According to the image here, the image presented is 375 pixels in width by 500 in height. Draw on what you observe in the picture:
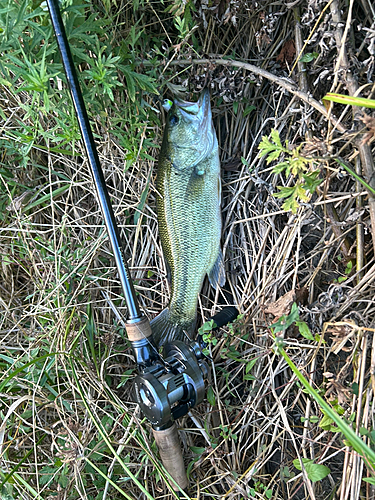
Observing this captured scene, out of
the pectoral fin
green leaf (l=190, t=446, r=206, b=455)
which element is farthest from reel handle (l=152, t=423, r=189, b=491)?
the pectoral fin

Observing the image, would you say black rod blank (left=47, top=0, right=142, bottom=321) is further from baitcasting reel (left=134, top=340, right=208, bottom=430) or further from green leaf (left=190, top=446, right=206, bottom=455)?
green leaf (left=190, top=446, right=206, bottom=455)

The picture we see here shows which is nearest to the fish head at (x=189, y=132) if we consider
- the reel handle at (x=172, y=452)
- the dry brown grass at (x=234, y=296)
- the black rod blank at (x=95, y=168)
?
the dry brown grass at (x=234, y=296)

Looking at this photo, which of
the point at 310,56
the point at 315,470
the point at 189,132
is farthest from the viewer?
the point at 189,132

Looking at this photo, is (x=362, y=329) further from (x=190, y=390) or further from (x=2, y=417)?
(x=2, y=417)

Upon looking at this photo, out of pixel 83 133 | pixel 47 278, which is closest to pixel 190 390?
pixel 47 278

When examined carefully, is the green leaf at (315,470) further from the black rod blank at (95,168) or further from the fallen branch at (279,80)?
the fallen branch at (279,80)

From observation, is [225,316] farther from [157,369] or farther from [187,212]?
[187,212]

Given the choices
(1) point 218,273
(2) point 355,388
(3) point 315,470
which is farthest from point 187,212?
(3) point 315,470
